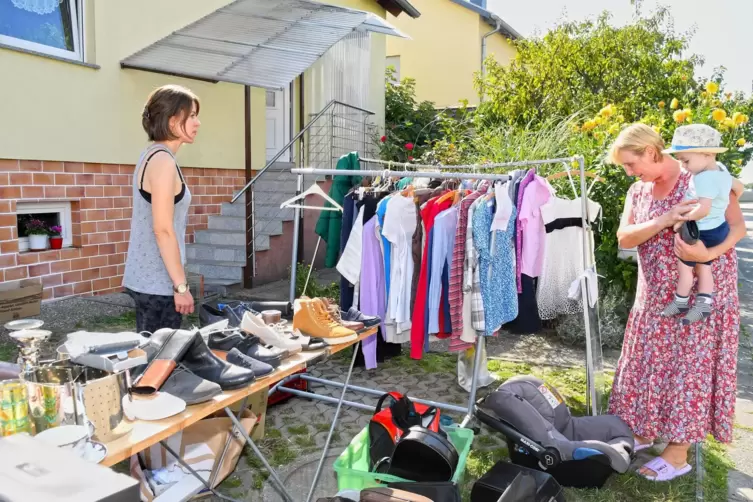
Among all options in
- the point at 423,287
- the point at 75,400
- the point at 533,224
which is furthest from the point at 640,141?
the point at 75,400

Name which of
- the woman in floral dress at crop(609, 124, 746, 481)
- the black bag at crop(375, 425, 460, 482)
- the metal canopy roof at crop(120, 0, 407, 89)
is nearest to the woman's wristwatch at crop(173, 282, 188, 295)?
the black bag at crop(375, 425, 460, 482)

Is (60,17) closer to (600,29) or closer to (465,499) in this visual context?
(465,499)

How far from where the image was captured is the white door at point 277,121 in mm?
9625

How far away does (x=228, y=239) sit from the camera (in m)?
7.52

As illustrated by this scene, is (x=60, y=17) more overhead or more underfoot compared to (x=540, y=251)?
more overhead

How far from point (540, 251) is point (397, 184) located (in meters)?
1.08

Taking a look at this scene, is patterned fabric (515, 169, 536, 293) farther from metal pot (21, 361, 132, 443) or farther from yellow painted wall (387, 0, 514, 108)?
yellow painted wall (387, 0, 514, 108)

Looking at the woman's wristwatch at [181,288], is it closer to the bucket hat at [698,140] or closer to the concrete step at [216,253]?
the bucket hat at [698,140]

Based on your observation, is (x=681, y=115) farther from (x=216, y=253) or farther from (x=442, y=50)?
(x=442, y=50)

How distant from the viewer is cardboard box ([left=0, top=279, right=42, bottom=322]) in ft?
17.1

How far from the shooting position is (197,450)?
2797 mm

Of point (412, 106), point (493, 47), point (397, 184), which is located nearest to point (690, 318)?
point (397, 184)

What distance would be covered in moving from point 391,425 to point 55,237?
4696 mm

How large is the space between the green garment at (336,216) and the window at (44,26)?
3461mm
